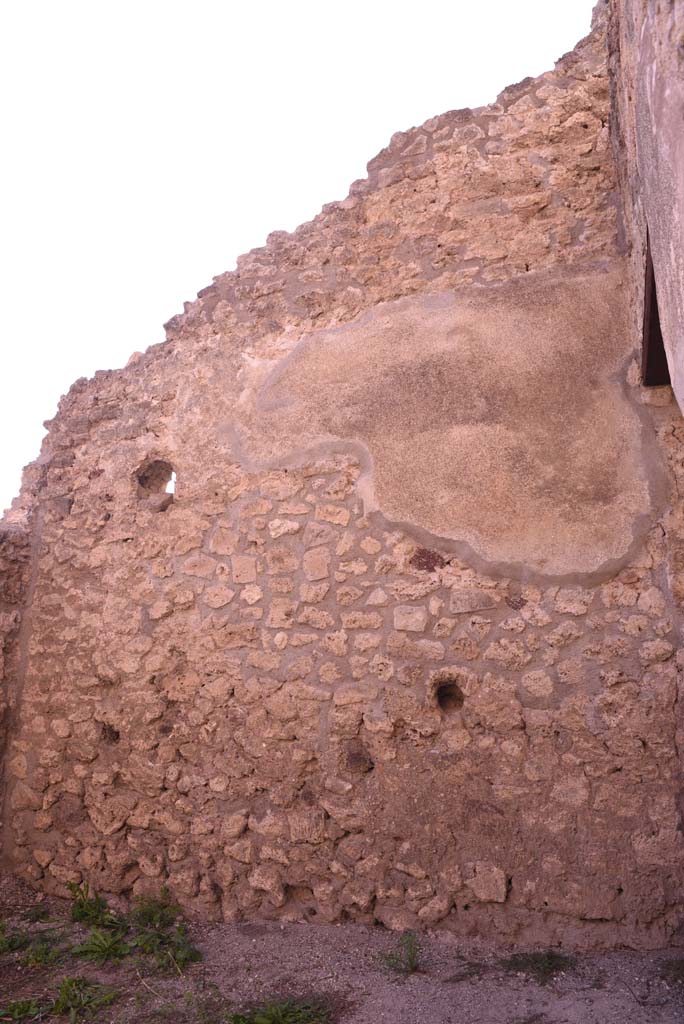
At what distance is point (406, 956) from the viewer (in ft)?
10.1

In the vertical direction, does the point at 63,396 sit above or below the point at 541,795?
above

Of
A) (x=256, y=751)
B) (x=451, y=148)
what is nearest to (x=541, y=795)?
(x=256, y=751)

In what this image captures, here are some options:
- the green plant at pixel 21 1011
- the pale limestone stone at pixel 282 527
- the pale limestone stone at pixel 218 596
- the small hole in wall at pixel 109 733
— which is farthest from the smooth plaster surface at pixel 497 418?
the green plant at pixel 21 1011

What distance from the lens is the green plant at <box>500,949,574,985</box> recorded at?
2.86 metres

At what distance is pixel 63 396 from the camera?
15.9ft

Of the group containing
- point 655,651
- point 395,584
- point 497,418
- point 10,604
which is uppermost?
point 497,418

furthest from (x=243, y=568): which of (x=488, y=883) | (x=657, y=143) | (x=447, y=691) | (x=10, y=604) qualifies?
(x=657, y=143)

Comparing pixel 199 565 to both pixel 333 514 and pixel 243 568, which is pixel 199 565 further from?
pixel 333 514

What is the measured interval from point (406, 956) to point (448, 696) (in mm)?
1003

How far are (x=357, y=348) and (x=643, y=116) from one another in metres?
1.86

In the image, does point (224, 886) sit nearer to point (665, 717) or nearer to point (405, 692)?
point (405, 692)

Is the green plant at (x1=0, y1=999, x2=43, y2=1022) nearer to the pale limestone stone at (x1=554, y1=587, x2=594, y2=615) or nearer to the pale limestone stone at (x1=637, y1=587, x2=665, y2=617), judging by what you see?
the pale limestone stone at (x1=554, y1=587, x2=594, y2=615)

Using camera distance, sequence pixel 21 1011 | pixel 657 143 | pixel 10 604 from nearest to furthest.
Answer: pixel 657 143 < pixel 21 1011 < pixel 10 604

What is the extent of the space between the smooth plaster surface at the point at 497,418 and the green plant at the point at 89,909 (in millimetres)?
2196
